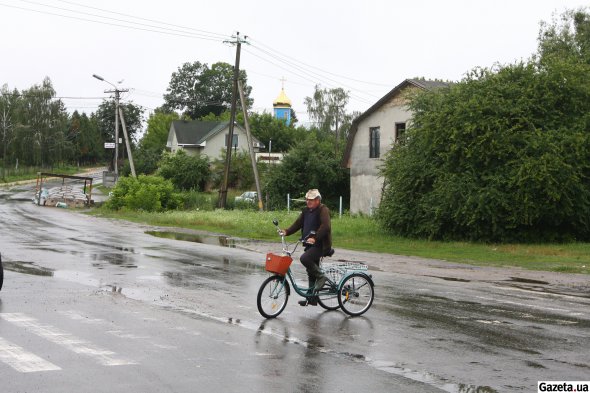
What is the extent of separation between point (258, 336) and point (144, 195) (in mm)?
41432

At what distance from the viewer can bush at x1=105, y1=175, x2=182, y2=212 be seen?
50469 mm

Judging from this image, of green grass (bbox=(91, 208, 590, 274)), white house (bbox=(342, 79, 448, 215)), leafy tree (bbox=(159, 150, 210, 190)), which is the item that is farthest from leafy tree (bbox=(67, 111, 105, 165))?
green grass (bbox=(91, 208, 590, 274))

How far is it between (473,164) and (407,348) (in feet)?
63.3

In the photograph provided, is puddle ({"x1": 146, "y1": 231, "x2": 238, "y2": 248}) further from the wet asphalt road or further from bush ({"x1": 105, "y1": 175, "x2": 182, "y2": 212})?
bush ({"x1": 105, "y1": 175, "x2": 182, "y2": 212})

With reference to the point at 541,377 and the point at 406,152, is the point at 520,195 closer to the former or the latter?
the point at 406,152

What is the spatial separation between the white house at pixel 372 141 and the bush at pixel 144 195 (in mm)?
11837

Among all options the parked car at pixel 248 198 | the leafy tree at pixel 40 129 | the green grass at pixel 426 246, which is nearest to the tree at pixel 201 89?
the leafy tree at pixel 40 129

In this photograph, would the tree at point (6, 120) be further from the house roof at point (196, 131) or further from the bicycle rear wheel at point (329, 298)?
the bicycle rear wheel at point (329, 298)

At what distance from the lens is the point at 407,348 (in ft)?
31.1

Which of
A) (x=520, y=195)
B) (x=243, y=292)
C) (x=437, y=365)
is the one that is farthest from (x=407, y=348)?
(x=520, y=195)

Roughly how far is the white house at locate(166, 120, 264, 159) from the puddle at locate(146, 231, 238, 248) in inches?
2276

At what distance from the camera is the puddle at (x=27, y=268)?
16728mm

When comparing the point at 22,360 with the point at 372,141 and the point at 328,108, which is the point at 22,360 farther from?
the point at 328,108

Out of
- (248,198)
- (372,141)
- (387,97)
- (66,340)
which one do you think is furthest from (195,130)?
(66,340)
